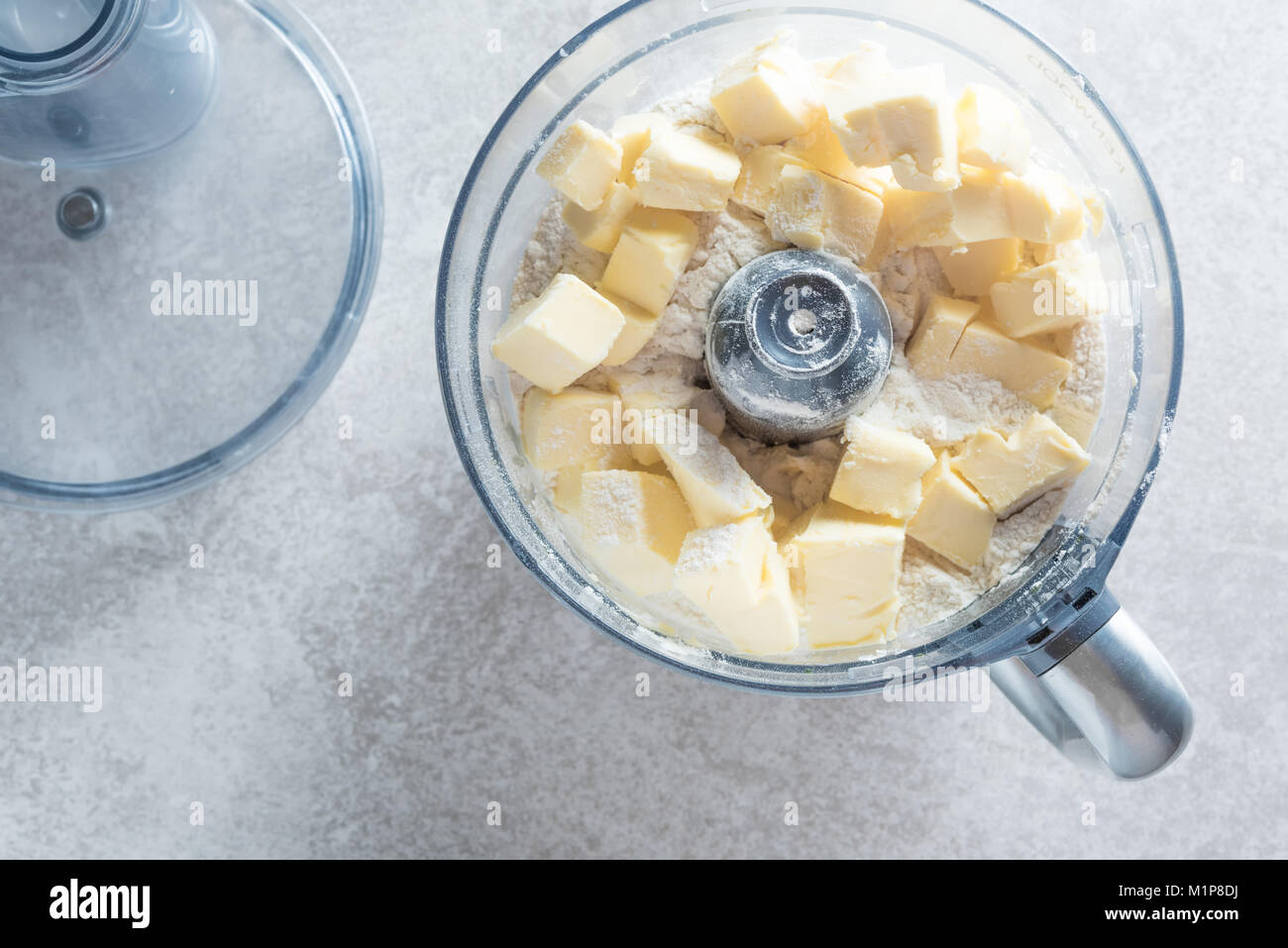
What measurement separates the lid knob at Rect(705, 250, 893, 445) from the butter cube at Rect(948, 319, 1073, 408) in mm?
63

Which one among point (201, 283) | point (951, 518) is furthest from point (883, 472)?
point (201, 283)

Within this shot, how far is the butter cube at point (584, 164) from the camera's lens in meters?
0.83

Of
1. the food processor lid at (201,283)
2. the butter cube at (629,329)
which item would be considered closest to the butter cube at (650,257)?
the butter cube at (629,329)

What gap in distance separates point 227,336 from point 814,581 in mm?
636

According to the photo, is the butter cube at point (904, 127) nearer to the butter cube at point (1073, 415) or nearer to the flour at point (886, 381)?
the flour at point (886, 381)

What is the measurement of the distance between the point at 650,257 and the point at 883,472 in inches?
9.8

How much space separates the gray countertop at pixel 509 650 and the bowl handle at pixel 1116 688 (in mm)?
278

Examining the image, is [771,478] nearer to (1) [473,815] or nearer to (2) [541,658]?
(2) [541,658]

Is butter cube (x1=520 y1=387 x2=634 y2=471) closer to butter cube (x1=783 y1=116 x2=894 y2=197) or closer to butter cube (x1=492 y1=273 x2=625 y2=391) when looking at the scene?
butter cube (x1=492 y1=273 x2=625 y2=391)

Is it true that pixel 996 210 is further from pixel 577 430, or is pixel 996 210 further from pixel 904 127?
pixel 577 430

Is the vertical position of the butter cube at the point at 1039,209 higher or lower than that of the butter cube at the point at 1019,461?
higher

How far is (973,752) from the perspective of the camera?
1.15 metres

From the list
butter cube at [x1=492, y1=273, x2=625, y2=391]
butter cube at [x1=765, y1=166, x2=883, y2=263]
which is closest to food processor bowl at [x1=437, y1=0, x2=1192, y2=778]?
butter cube at [x1=492, y1=273, x2=625, y2=391]

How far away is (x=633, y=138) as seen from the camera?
0.86m
